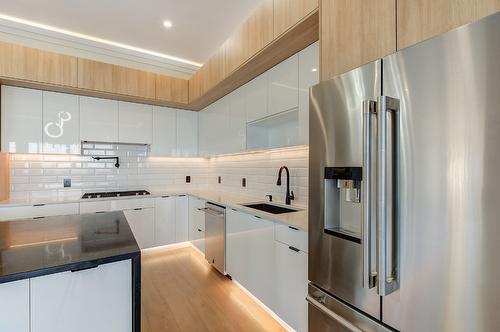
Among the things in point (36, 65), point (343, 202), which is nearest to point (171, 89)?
point (36, 65)

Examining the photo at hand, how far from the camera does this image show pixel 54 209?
8.96 feet

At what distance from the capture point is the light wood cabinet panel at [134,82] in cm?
312

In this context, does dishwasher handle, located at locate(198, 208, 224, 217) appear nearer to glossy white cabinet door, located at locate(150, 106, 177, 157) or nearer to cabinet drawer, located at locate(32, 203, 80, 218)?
glossy white cabinet door, located at locate(150, 106, 177, 157)

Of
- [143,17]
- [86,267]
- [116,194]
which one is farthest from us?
[116,194]

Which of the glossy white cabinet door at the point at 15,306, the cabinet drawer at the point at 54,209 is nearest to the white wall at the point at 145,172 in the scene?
the cabinet drawer at the point at 54,209

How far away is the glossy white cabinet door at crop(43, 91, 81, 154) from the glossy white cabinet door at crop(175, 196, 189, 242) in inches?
57.1

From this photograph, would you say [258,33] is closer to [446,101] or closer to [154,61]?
[446,101]

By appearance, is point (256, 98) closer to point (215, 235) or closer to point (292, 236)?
point (292, 236)

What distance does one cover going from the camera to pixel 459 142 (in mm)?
718

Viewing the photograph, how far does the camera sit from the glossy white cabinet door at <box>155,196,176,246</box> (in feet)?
11.1

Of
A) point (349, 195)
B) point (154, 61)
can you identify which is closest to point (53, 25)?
point (154, 61)

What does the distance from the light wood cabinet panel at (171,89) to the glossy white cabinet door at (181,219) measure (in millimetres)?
1451

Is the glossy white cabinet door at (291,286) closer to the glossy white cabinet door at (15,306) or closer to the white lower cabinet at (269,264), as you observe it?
the white lower cabinet at (269,264)

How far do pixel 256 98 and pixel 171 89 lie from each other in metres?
1.64
